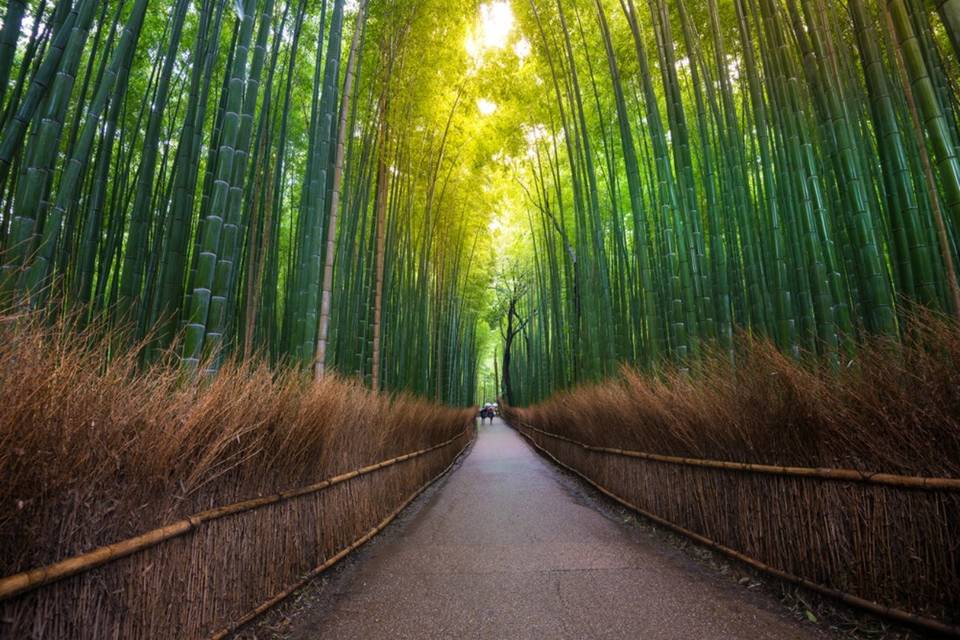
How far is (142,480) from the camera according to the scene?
1252 mm

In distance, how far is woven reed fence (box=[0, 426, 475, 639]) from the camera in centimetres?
97

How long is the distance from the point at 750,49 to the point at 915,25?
849mm

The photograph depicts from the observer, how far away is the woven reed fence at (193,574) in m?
0.97

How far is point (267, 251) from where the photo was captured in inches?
187

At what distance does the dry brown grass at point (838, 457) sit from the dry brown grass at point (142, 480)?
200cm

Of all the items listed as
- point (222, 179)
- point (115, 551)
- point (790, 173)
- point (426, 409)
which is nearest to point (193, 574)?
point (115, 551)

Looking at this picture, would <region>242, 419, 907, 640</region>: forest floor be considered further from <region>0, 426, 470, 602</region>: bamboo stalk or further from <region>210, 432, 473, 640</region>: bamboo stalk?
A: <region>0, 426, 470, 602</region>: bamboo stalk

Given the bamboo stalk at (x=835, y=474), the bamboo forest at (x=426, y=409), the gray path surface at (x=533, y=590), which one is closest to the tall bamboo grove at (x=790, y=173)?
the bamboo forest at (x=426, y=409)

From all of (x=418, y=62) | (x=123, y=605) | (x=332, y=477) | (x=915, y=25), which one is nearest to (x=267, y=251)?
(x=418, y=62)

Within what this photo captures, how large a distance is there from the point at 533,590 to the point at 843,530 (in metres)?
1.19

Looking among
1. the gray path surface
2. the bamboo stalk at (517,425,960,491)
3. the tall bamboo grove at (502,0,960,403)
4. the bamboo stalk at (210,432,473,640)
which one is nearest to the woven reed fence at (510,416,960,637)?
the bamboo stalk at (517,425,960,491)

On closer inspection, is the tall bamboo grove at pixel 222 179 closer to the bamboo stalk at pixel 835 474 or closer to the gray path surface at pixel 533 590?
the gray path surface at pixel 533 590

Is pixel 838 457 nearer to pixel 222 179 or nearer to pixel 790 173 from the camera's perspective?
pixel 790 173

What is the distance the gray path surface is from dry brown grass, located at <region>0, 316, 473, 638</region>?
39 cm
